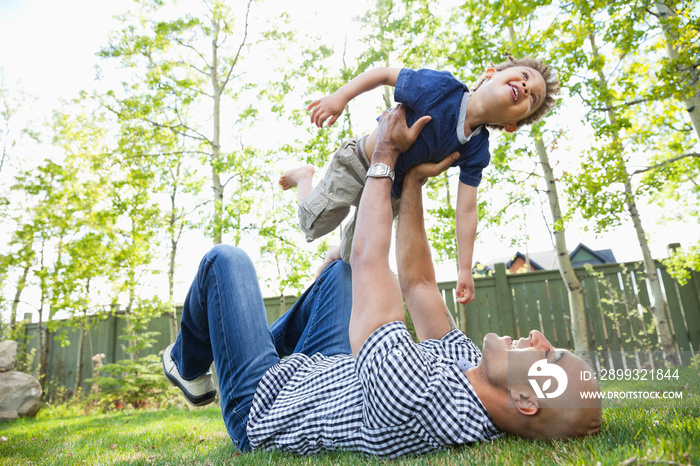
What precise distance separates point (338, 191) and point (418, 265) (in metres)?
0.77

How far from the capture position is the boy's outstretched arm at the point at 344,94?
8.10ft

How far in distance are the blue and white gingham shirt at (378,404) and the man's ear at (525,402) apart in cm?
12

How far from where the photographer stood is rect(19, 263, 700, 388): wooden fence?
7562mm

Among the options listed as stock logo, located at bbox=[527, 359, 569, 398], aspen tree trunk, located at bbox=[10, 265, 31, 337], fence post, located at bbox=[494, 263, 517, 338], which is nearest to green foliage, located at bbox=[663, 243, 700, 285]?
fence post, located at bbox=[494, 263, 517, 338]

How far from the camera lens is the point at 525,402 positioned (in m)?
1.47

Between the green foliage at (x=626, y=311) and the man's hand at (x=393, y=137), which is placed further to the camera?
the green foliage at (x=626, y=311)

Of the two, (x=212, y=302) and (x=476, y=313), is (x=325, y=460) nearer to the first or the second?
(x=212, y=302)

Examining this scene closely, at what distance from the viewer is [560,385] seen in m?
1.42

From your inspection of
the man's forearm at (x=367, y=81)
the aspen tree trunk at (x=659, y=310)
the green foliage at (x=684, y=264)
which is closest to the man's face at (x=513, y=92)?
the man's forearm at (x=367, y=81)

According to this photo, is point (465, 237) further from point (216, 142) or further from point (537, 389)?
point (216, 142)

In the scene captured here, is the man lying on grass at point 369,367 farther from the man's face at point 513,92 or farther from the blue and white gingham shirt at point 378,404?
the man's face at point 513,92

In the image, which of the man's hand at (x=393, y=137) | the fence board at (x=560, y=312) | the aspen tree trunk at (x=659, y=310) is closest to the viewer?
the man's hand at (x=393, y=137)

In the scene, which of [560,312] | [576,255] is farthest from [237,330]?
[576,255]

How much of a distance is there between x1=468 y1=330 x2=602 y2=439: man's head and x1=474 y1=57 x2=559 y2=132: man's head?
150cm
